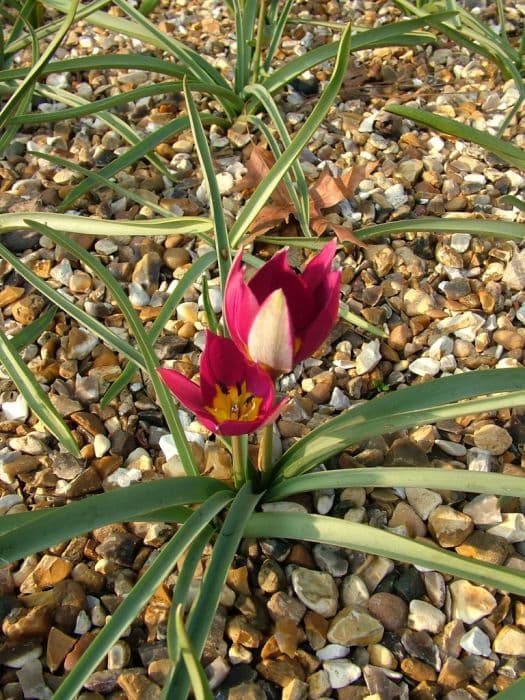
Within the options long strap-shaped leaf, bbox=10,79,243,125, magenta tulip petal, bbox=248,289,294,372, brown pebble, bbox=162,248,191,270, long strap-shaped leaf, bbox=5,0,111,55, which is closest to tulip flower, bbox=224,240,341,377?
magenta tulip petal, bbox=248,289,294,372

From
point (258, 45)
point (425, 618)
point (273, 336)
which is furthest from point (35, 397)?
point (258, 45)

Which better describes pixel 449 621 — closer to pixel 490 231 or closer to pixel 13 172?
pixel 490 231

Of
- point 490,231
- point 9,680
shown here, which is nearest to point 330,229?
point 490,231

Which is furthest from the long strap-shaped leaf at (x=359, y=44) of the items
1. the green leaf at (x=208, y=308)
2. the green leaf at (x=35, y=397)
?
the green leaf at (x=35, y=397)

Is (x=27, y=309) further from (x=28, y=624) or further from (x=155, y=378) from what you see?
(x=28, y=624)

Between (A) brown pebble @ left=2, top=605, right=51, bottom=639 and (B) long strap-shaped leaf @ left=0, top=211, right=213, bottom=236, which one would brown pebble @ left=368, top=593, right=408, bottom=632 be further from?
(B) long strap-shaped leaf @ left=0, top=211, right=213, bottom=236

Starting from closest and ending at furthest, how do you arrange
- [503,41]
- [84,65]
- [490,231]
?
[490,231] → [84,65] → [503,41]
